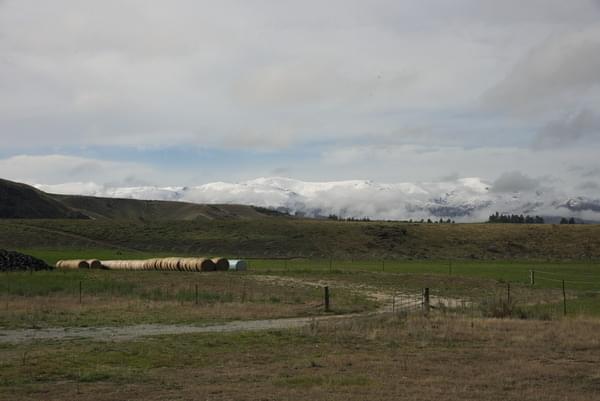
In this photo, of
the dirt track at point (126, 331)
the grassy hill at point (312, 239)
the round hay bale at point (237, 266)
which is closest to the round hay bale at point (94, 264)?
the round hay bale at point (237, 266)

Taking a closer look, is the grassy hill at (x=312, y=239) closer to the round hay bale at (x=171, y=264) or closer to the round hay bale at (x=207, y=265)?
the round hay bale at (x=171, y=264)

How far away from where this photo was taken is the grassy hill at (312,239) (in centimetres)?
10950

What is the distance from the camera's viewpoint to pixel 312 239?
119 meters

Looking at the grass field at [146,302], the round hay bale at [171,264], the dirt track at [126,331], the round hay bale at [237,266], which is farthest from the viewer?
the round hay bale at [237,266]

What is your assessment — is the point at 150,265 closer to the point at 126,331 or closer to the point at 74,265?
the point at 74,265

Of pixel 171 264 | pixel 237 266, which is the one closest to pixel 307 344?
pixel 237 266

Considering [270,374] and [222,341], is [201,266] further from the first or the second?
[270,374]

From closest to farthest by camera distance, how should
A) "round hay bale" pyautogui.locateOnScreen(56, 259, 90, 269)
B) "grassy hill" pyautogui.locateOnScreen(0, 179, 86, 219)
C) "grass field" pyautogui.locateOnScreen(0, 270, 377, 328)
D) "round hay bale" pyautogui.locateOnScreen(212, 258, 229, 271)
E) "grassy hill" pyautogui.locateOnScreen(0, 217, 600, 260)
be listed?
1. "grass field" pyautogui.locateOnScreen(0, 270, 377, 328)
2. "round hay bale" pyautogui.locateOnScreen(56, 259, 90, 269)
3. "round hay bale" pyautogui.locateOnScreen(212, 258, 229, 271)
4. "grassy hill" pyautogui.locateOnScreen(0, 217, 600, 260)
5. "grassy hill" pyautogui.locateOnScreen(0, 179, 86, 219)

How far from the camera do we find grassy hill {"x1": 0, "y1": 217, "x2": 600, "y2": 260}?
10950cm

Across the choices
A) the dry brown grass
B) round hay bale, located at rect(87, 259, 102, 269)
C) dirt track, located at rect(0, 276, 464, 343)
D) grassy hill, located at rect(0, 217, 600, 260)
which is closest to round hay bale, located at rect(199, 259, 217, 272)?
round hay bale, located at rect(87, 259, 102, 269)

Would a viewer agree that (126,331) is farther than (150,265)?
No

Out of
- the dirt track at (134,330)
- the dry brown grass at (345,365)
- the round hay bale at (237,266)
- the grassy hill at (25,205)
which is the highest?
the grassy hill at (25,205)

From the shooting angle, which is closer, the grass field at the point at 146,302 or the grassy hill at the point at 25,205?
the grass field at the point at 146,302

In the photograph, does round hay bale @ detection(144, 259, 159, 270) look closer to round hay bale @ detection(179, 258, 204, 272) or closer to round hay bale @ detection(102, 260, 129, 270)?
round hay bale @ detection(102, 260, 129, 270)
